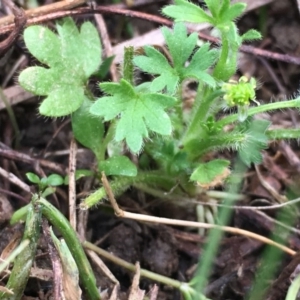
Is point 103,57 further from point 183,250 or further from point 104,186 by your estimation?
point 183,250

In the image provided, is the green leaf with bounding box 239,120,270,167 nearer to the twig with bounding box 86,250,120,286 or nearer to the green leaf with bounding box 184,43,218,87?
the green leaf with bounding box 184,43,218,87

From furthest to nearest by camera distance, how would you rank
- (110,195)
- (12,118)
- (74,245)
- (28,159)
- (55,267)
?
(12,118), (28,159), (110,195), (74,245), (55,267)

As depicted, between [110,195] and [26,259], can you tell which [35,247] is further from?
[110,195]

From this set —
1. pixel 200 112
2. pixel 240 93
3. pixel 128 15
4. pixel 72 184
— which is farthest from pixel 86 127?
pixel 240 93

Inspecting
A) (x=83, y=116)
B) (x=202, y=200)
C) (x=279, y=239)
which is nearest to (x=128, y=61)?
(x=83, y=116)

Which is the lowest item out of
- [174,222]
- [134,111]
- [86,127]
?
[174,222]

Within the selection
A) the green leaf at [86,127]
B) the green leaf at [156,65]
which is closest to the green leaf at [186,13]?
the green leaf at [156,65]

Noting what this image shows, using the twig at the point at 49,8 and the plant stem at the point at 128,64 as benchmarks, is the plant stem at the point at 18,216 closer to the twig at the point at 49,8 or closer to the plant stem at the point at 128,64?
the plant stem at the point at 128,64
